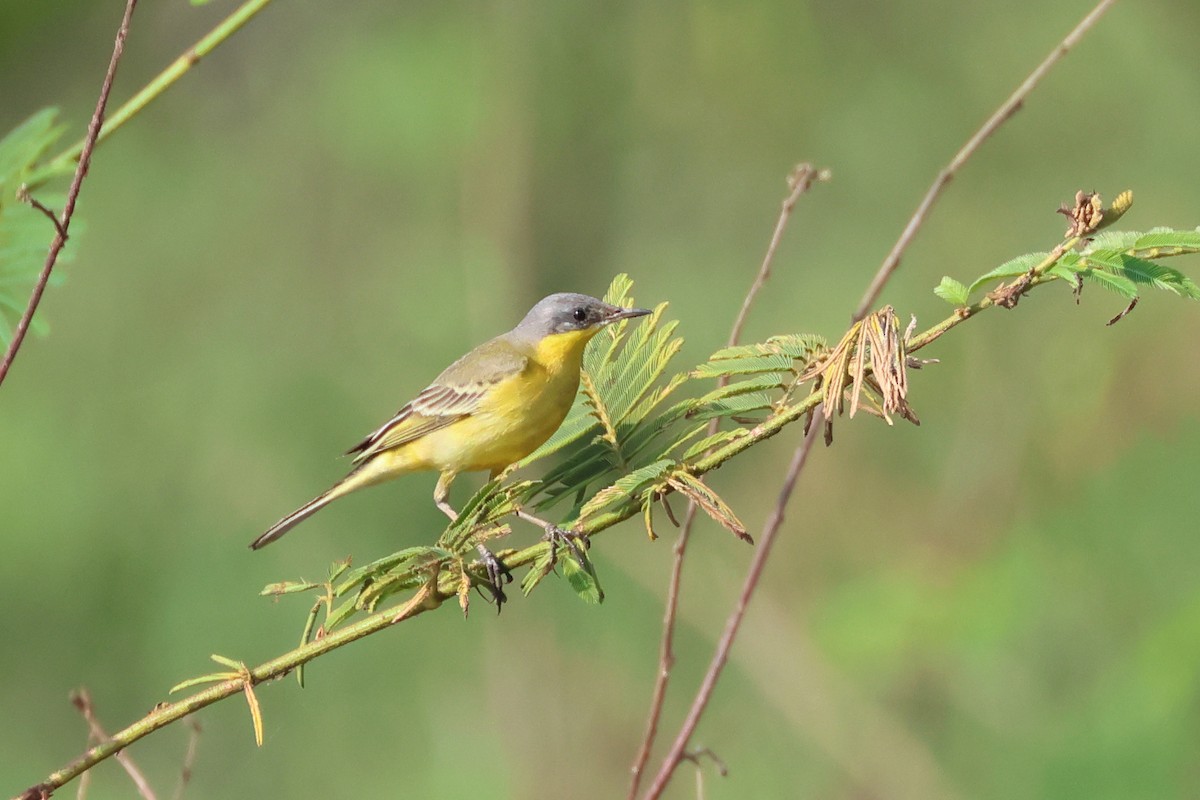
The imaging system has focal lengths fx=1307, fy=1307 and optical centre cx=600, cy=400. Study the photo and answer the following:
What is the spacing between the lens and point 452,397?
3.19m

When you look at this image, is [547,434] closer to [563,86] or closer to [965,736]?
[965,736]

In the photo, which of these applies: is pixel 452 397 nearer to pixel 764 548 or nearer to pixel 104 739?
pixel 764 548

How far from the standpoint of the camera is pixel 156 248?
891 centimetres

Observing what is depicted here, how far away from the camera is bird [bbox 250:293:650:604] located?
2.86 meters

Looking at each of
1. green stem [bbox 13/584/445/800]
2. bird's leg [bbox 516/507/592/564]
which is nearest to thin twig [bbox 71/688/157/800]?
green stem [bbox 13/584/445/800]

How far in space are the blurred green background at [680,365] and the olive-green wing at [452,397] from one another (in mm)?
2132

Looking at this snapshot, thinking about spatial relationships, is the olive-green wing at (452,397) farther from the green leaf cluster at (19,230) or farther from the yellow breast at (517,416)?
the green leaf cluster at (19,230)

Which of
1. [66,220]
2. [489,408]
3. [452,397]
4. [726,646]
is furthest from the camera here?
[452,397]

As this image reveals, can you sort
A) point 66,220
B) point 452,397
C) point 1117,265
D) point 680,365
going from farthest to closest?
point 680,365 < point 452,397 < point 66,220 < point 1117,265

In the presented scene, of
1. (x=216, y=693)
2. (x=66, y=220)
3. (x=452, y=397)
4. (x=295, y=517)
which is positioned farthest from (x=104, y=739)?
(x=452, y=397)

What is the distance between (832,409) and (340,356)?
6.68 metres

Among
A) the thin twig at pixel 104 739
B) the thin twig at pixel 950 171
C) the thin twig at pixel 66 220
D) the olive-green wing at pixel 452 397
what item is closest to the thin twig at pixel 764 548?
the thin twig at pixel 950 171

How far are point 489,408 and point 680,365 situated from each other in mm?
3942

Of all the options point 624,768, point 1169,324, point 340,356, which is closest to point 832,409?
point 624,768
